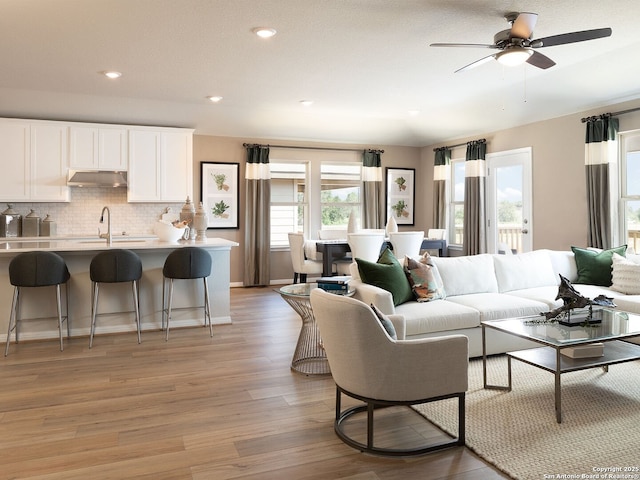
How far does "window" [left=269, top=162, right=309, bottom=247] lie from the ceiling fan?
5.00 m

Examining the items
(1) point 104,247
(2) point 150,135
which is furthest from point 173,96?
(1) point 104,247

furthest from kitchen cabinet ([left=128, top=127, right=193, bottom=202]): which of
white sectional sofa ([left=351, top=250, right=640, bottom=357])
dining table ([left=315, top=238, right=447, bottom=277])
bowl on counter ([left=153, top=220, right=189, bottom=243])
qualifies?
white sectional sofa ([left=351, top=250, right=640, bottom=357])

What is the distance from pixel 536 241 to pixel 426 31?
380 cm

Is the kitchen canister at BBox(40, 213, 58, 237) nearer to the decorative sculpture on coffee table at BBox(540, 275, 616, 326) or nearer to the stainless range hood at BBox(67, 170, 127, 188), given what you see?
the stainless range hood at BBox(67, 170, 127, 188)

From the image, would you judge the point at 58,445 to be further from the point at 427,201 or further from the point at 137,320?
the point at 427,201

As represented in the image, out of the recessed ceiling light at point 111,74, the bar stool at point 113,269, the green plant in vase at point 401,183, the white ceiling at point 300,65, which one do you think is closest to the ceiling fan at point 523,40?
the white ceiling at point 300,65

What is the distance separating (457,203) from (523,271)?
3.63m

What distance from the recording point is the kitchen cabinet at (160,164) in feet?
23.3

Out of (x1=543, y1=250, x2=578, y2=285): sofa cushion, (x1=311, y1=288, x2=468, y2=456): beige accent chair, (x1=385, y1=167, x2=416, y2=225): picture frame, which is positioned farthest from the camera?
(x1=385, y1=167, x2=416, y2=225): picture frame

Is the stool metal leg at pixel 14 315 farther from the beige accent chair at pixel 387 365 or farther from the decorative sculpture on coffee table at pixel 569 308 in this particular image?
the decorative sculpture on coffee table at pixel 569 308

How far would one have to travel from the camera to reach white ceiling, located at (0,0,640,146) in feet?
11.9

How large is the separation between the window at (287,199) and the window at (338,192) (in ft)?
1.11

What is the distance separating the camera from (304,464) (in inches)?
92.6

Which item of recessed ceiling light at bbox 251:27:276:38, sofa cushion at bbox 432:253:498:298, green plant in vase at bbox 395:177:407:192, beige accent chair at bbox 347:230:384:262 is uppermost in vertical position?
recessed ceiling light at bbox 251:27:276:38
